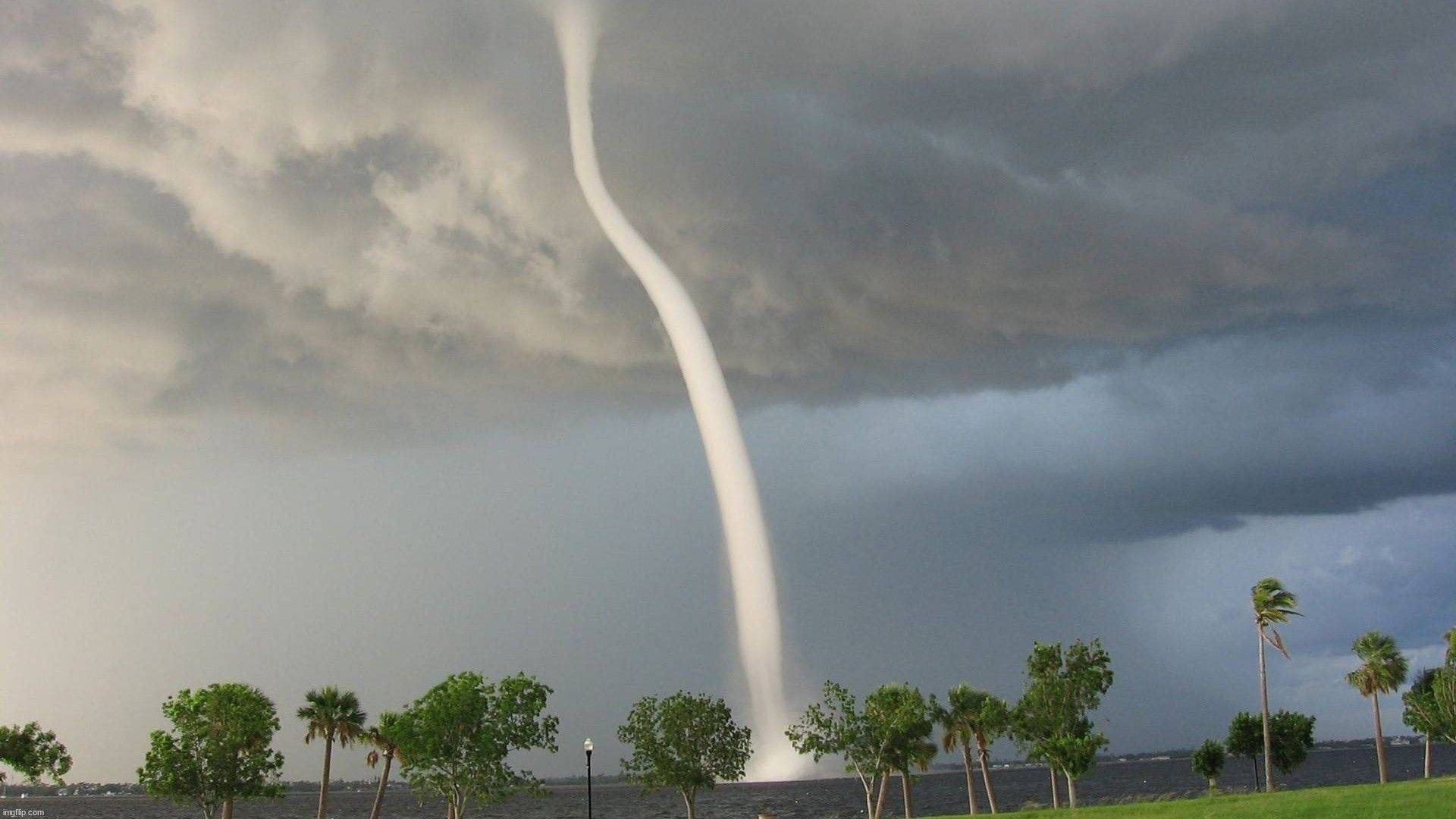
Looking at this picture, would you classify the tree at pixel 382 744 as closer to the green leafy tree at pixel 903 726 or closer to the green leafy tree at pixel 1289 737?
the green leafy tree at pixel 903 726

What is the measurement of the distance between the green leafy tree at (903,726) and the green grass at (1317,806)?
21436mm

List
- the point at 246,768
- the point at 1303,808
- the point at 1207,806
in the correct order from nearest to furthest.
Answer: the point at 1303,808, the point at 1207,806, the point at 246,768

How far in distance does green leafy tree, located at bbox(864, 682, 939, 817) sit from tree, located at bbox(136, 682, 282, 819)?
129 ft

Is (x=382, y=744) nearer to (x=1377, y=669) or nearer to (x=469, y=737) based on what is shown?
(x=469, y=737)

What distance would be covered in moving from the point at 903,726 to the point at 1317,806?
3416 cm

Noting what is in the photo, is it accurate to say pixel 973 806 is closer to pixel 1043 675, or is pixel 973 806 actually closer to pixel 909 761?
pixel 909 761

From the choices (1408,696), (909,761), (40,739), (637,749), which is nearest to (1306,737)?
(1408,696)

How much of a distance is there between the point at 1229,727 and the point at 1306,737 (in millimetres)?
6092

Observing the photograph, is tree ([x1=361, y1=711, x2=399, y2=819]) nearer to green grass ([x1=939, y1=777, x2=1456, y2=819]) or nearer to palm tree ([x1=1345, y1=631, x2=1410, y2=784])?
green grass ([x1=939, y1=777, x2=1456, y2=819])

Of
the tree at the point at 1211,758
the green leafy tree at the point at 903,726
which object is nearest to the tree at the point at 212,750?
the green leafy tree at the point at 903,726

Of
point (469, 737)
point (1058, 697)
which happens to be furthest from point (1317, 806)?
point (469, 737)

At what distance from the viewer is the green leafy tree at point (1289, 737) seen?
9675 cm

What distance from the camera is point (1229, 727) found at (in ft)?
323

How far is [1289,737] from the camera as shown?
96.8 meters
